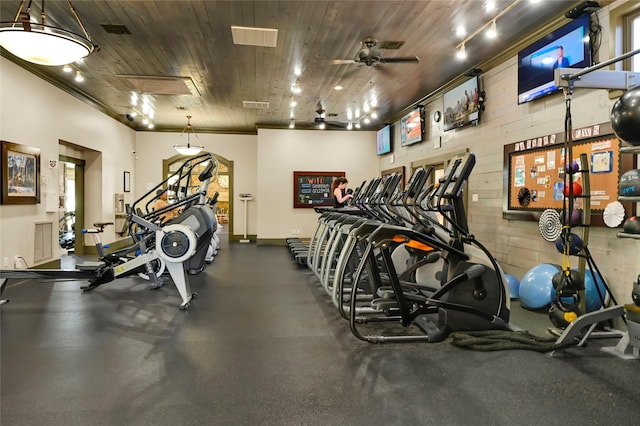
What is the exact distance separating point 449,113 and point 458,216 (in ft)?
12.3

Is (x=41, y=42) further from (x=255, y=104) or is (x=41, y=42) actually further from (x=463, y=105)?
(x=463, y=105)

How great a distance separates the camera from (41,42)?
312 cm

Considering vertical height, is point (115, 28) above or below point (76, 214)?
above

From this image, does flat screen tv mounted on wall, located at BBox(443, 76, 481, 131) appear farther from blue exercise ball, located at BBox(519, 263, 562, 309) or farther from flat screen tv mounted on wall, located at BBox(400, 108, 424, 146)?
blue exercise ball, located at BBox(519, 263, 562, 309)

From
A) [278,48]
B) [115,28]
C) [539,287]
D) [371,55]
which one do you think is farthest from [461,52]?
[115,28]

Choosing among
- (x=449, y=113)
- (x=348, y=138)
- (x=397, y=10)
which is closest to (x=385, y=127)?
(x=348, y=138)

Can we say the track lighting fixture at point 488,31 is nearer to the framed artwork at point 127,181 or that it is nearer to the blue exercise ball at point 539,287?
the blue exercise ball at point 539,287

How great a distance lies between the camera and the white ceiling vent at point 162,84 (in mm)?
6504

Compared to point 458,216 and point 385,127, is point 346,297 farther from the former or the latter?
point 385,127

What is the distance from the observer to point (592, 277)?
378 cm

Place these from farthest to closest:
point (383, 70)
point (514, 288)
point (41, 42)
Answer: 1. point (383, 70)
2. point (514, 288)
3. point (41, 42)

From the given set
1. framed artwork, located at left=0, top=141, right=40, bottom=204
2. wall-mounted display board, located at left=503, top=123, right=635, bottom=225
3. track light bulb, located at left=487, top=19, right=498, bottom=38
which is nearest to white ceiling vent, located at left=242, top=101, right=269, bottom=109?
framed artwork, located at left=0, top=141, right=40, bottom=204

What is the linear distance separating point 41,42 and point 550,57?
16.5 ft

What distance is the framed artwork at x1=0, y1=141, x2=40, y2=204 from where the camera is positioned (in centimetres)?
524
